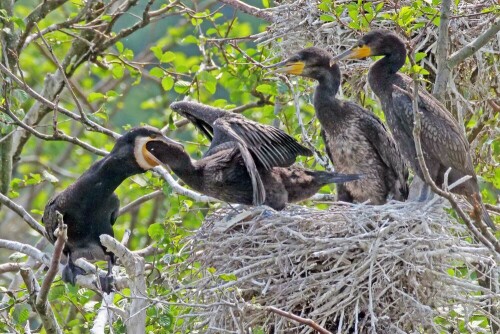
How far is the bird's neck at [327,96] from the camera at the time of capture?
259 inches

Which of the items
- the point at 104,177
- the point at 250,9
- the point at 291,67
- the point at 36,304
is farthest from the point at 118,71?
the point at 36,304

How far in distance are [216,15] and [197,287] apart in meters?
2.49

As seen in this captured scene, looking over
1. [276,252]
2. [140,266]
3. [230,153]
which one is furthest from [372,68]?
[140,266]

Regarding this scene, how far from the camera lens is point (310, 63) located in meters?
6.62

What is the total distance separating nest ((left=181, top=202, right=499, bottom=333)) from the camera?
5352 mm

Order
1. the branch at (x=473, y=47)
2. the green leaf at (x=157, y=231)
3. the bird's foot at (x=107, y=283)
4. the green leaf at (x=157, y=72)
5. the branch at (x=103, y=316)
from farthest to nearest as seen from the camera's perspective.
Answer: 1. the green leaf at (x=157, y=72)
2. the green leaf at (x=157, y=231)
3. the bird's foot at (x=107, y=283)
4. the branch at (x=473, y=47)
5. the branch at (x=103, y=316)

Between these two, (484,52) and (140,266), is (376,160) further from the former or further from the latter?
(140,266)

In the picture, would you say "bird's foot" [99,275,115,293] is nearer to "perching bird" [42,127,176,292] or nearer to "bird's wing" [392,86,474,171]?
"perching bird" [42,127,176,292]

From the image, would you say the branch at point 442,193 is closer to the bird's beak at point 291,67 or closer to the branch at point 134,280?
the branch at point 134,280

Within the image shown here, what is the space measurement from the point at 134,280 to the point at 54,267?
721mm

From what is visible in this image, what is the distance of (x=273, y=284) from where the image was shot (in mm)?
5570

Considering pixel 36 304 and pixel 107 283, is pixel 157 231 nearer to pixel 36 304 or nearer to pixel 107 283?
pixel 107 283

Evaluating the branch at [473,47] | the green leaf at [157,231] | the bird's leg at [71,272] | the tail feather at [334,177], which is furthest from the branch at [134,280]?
the branch at [473,47]

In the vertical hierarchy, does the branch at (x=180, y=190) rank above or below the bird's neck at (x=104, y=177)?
below
